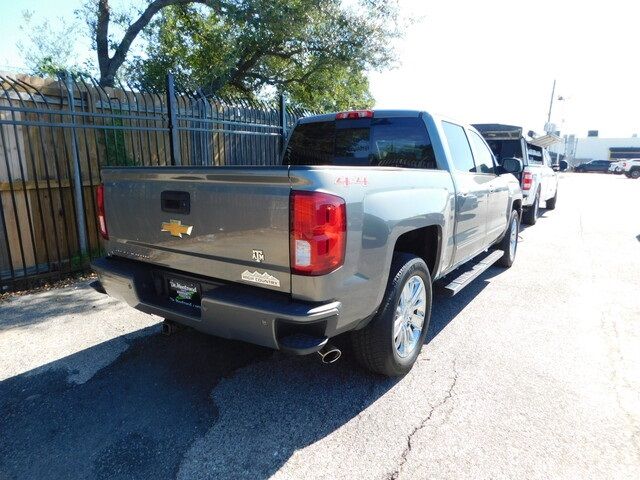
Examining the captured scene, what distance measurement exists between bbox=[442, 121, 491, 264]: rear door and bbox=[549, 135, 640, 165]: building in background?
65.1m

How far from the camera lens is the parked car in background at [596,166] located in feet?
162

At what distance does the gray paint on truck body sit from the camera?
2340mm

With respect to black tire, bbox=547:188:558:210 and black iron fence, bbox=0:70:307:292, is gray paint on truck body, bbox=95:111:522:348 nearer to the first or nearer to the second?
→ black iron fence, bbox=0:70:307:292

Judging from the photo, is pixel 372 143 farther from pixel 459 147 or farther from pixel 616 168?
pixel 616 168

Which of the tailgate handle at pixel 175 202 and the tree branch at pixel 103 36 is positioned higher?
the tree branch at pixel 103 36

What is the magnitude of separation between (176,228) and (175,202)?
0.55ft

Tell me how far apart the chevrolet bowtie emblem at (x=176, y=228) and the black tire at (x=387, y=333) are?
4.32 ft

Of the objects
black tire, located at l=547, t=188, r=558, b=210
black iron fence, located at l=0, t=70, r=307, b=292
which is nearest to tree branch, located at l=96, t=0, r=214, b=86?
black iron fence, located at l=0, t=70, r=307, b=292

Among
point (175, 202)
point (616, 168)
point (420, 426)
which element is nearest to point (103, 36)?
point (175, 202)

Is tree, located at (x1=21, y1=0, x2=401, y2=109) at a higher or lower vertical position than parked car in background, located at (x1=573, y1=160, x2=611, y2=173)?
higher

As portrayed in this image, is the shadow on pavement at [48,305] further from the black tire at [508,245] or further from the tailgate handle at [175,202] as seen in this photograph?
the black tire at [508,245]

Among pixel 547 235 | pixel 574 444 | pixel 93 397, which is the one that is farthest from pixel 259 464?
pixel 547 235

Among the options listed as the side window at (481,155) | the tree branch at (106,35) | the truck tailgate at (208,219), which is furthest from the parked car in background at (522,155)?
the tree branch at (106,35)

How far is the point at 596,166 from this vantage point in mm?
50250
